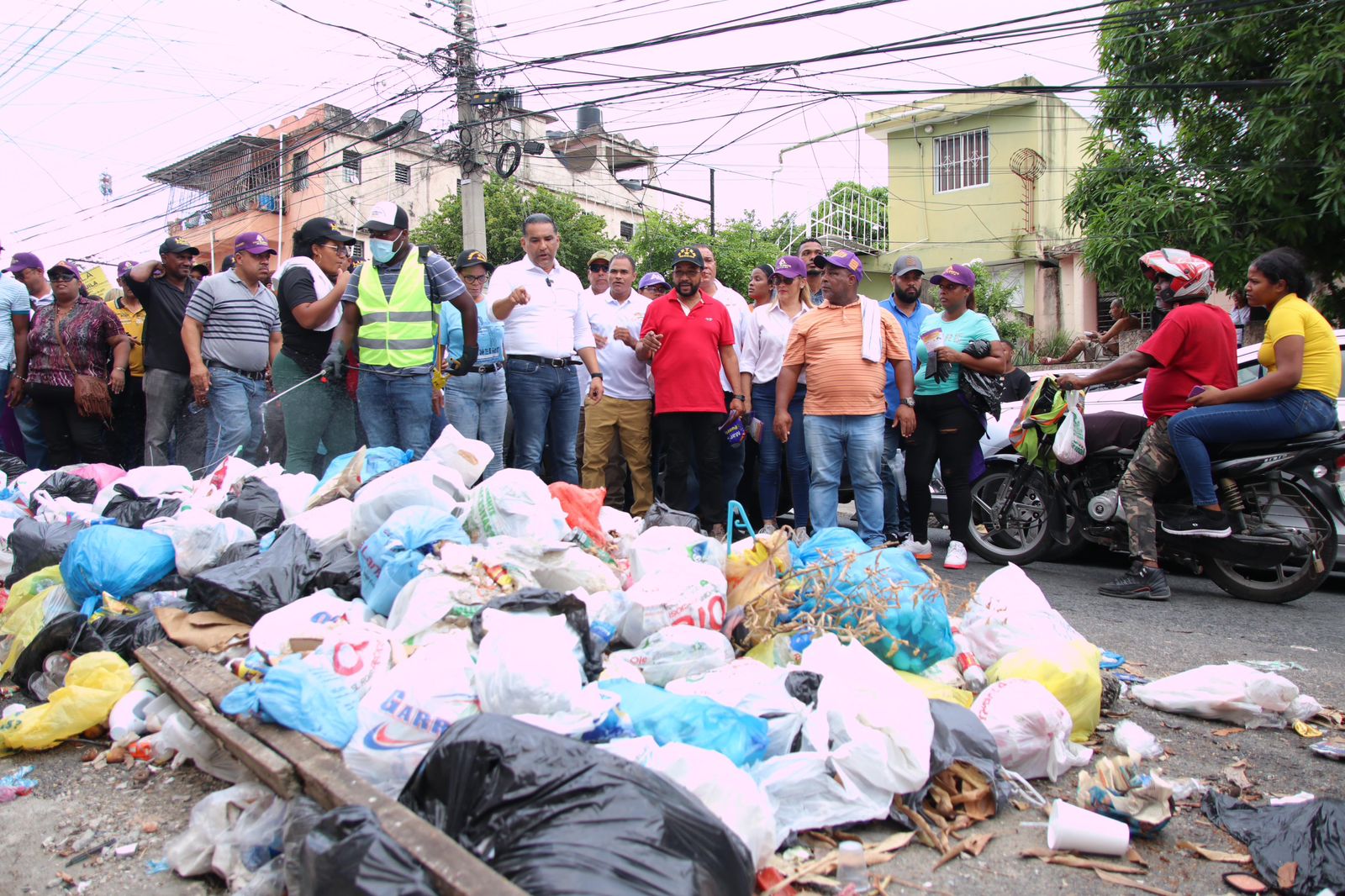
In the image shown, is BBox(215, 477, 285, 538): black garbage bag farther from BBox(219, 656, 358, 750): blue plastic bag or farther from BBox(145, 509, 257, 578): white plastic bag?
BBox(219, 656, 358, 750): blue plastic bag

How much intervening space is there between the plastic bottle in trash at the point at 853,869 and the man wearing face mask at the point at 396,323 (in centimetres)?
385

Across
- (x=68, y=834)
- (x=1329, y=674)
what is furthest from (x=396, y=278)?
(x=1329, y=674)

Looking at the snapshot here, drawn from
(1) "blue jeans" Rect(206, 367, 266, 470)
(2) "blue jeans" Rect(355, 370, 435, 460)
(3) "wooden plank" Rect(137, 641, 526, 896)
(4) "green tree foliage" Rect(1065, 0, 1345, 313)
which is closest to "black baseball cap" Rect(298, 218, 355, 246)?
(2) "blue jeans" Rect(355, 370, 435, 460)

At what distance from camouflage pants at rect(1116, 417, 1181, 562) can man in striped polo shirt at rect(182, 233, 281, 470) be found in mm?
5355

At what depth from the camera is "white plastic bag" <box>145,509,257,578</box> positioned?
4125 mm

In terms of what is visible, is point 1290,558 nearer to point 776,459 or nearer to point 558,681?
point 776,459

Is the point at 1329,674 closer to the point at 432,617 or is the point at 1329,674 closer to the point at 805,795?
the point at 805,795

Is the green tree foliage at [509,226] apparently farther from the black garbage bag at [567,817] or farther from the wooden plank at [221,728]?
the black garbage bag at [567,817]

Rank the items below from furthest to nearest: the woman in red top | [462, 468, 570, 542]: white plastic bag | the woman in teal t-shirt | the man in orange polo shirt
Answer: the woman in red top → the woman in teal t-shirt → the man in orange polo shirt → [462, 468, 570, 542]: white plastic bag

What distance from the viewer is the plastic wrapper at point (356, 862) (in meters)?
1.67

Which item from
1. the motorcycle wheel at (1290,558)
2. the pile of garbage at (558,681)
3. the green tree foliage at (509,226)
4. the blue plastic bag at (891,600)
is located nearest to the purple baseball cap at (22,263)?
the pile of garbage at (558,681)

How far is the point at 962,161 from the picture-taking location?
2452 cm

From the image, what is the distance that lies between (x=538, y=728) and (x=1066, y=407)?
14.6 ft

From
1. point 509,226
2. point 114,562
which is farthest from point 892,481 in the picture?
point 509,226
